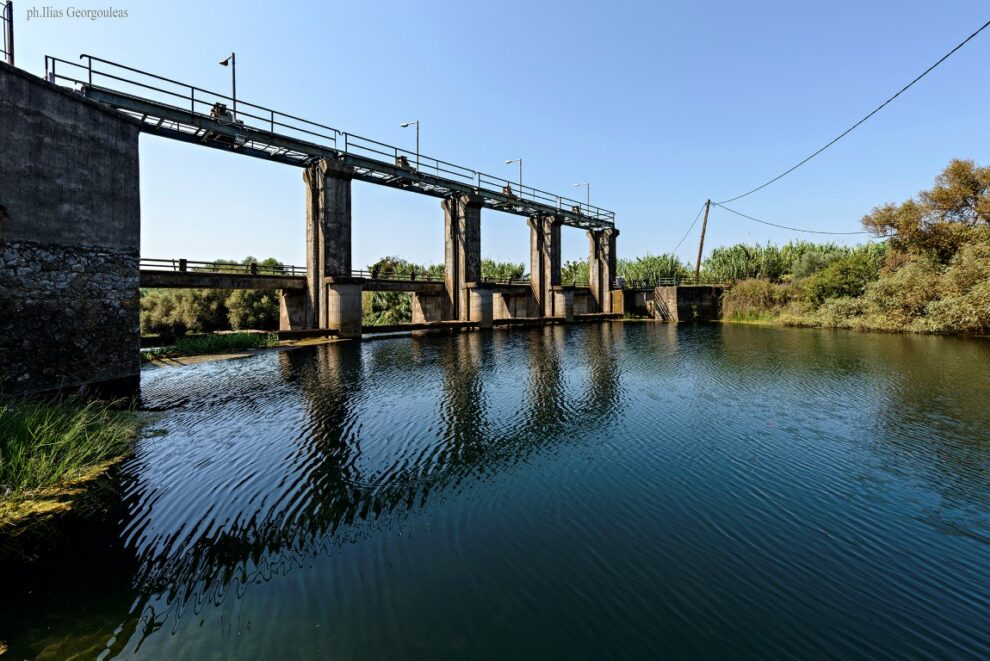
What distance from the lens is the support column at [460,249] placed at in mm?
31453

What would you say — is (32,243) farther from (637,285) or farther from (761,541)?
(637,285)

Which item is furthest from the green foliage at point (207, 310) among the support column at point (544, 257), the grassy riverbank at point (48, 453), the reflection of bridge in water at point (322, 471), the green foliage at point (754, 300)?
the green foliage at point (754, 300)

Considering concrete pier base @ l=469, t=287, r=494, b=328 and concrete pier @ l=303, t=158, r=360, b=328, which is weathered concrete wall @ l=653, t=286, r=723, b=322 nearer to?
concrete pier base @ l=469, t=287, r=494, b=328

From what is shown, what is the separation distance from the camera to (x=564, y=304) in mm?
37281

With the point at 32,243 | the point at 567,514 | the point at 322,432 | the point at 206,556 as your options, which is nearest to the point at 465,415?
the point at 322,432

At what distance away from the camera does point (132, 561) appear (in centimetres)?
440

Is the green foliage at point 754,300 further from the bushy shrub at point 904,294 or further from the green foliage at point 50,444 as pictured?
the green foliage at point 50,444

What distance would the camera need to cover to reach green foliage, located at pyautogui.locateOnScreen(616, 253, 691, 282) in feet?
164

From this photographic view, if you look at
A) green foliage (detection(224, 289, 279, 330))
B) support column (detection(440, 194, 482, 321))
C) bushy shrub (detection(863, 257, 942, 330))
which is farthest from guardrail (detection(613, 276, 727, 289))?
green foliage (detection(224, 289, 279, 330))

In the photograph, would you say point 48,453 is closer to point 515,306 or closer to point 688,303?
point 515,306

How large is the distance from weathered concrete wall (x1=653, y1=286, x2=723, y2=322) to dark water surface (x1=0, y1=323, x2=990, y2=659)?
30.4 m

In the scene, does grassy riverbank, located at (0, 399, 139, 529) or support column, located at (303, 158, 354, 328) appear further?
support column, located at (303, 158, 354, 328)

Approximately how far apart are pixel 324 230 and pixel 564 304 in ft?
67.9

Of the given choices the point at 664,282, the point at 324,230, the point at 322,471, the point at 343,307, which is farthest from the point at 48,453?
the point at 664,282
